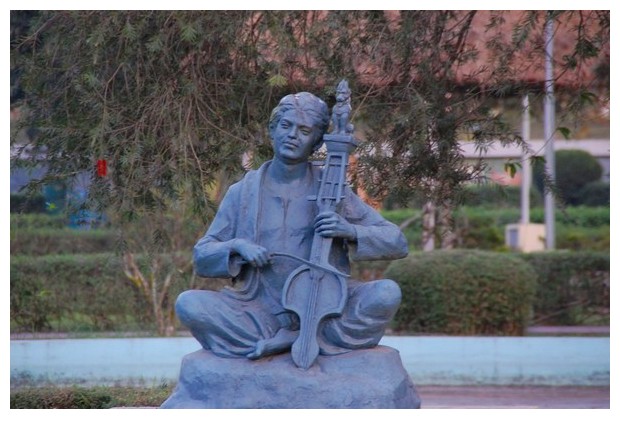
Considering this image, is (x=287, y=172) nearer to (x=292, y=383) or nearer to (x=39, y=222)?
(x=292, y=383)

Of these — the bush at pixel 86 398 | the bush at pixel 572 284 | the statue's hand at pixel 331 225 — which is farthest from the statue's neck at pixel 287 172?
the bush at pixel 572 284

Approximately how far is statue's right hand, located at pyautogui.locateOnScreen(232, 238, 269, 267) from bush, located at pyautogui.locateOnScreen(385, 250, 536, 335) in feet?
22.9

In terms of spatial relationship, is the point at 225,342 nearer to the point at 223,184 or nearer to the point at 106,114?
the point at 106,114

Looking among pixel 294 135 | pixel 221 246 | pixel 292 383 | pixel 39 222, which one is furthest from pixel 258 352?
pixel 39 222

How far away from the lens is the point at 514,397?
453 inches

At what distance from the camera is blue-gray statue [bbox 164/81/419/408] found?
650 cm

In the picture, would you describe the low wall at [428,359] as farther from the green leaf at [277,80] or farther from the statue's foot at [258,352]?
the statue's foot at [258,352]

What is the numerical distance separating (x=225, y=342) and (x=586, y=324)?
9902mm

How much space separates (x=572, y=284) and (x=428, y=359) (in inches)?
141

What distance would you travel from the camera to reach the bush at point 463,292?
44.3ft

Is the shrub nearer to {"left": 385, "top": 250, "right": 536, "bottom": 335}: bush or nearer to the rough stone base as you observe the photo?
{"left": 385, "top": 250, "right": 536, "bottom": 335}: bush

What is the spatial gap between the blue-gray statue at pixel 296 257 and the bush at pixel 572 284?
8.52 m

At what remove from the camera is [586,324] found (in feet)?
51.1

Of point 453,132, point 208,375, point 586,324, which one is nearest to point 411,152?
point 453,132
